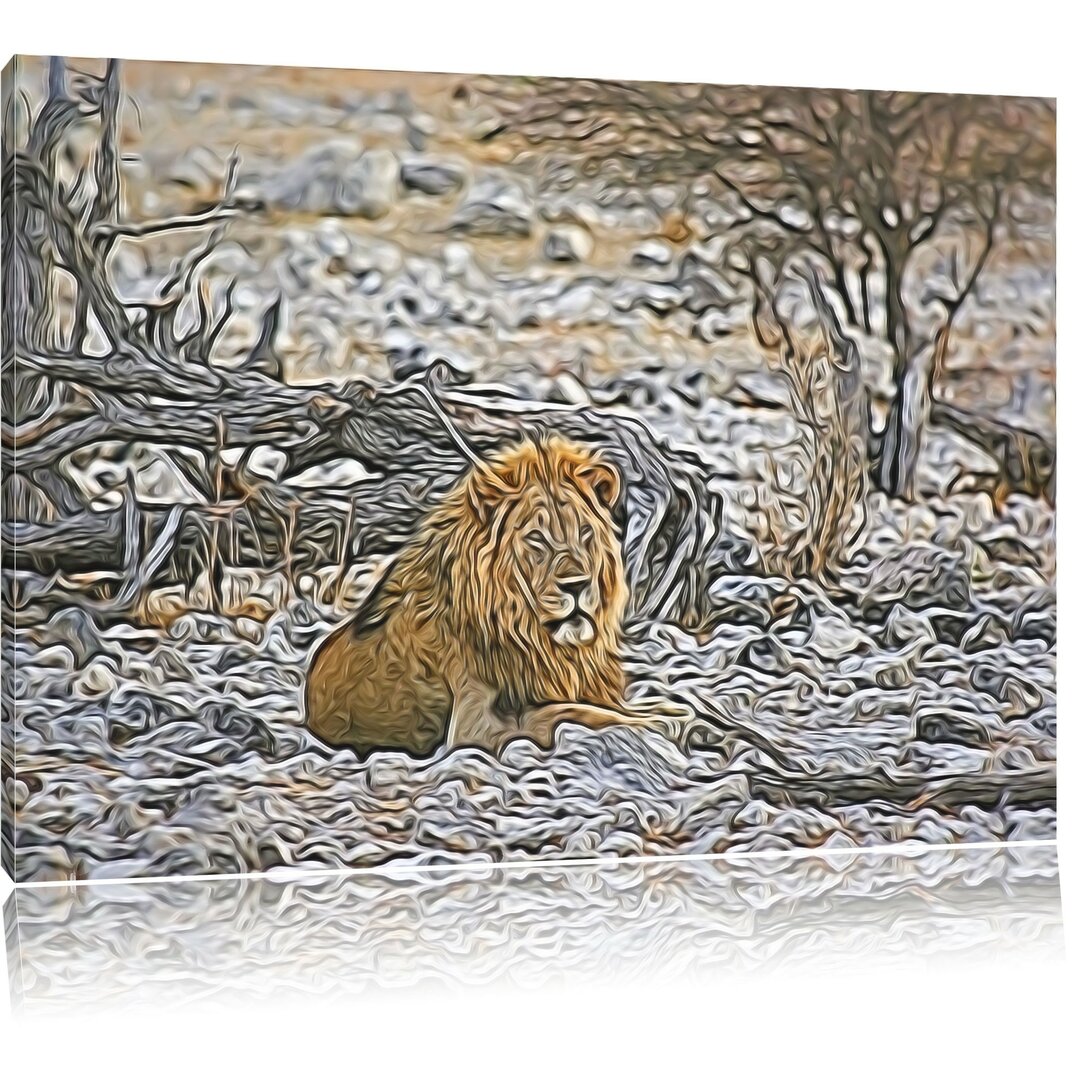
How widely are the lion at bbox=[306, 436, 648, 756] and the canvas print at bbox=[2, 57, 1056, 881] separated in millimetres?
12

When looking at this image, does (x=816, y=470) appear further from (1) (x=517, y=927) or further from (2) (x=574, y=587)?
(1) (x=517, y=927)

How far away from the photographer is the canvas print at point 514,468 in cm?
636

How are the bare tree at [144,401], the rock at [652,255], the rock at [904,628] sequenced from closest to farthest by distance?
the bare tree at [144,401] < the rock at [652,255] < the rock at [904,628]

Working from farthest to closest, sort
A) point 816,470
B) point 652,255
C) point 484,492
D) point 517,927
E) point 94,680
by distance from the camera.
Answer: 1. point 816,470
2. point 652,255
3. point 484,492
4. point 94,680
5. point 517,927

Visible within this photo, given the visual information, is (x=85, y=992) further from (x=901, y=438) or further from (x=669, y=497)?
(x=901, y=438)

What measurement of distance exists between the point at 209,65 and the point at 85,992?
3123 millimetres

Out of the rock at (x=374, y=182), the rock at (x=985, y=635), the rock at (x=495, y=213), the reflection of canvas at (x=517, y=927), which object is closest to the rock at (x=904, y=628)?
the rock at (x=985, y=635)

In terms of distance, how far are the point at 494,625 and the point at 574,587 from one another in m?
0.31

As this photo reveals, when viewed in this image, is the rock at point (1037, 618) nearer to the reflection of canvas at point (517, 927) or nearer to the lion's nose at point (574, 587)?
the reflection of canvas at point (517, 927)

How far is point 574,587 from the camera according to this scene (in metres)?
6.70

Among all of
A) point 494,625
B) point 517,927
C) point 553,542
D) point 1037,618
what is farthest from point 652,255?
point 517,927

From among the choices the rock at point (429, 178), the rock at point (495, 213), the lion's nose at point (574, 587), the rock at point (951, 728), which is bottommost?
the rock at point (951, 728)

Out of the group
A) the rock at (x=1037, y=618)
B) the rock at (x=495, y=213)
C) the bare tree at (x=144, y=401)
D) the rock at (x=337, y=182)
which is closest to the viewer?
the bare tree at (x=144, y=401)

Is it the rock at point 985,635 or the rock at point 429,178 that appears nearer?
the rock at point 429,178
